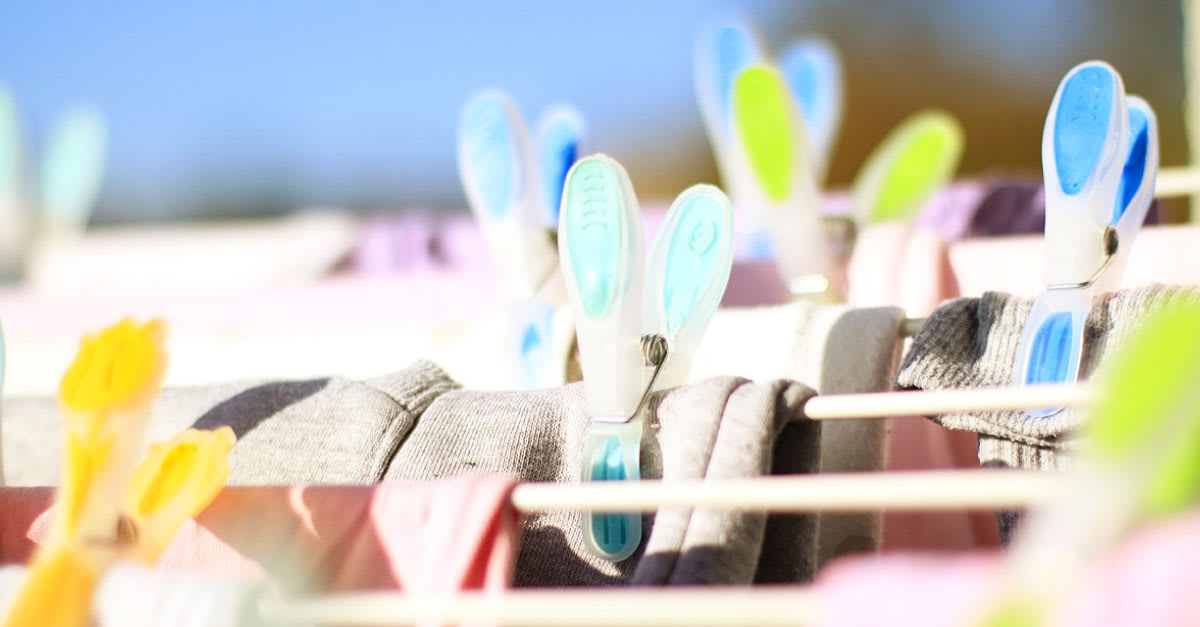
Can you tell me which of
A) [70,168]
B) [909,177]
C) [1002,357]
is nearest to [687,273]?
[1002,357]

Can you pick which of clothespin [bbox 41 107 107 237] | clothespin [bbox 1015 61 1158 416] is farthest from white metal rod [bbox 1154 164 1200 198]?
clothespin [bbox 41 107 107 237]

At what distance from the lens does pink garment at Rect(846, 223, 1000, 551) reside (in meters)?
0.62

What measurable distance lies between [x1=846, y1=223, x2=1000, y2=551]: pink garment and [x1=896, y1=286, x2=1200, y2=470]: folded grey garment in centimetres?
9

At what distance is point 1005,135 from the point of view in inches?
74.7

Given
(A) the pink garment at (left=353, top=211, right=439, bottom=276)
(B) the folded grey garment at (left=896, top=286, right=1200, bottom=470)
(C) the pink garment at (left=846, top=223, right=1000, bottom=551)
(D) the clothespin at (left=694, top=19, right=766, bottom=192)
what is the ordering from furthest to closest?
1. (A) the pink garment at (left=353, top=211, right=439, bottom=276)
2. (D) the clothespin at (left=694, top=19, right=766, bottom=192)
3. (C) the pink garment at (left=846, top=223, right=1000, bottom=551)
4. (B) the folded grey garment at (left=896, top=286, right=1200, bottom=470)

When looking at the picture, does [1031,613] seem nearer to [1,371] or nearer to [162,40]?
[1,371]

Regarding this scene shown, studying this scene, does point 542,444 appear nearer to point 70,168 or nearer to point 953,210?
point 953,210

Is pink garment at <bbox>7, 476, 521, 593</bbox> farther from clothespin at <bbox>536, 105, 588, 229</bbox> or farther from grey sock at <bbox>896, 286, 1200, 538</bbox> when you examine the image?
clothespin at <bbox>536, 105, 588, 229</bbox>

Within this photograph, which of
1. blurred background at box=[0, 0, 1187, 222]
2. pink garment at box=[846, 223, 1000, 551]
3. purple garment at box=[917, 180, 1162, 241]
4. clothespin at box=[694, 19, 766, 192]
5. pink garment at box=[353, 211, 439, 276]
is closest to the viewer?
pink garment at box=[846, 223, 1000, 551]

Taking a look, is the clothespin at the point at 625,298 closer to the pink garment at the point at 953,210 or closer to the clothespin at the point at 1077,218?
the clothespin at the point at 1077,218

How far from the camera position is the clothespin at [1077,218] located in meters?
0.48

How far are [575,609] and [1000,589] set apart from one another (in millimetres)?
120

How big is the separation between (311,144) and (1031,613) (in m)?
2.01

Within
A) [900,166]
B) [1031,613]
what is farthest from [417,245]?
[1031,613]
